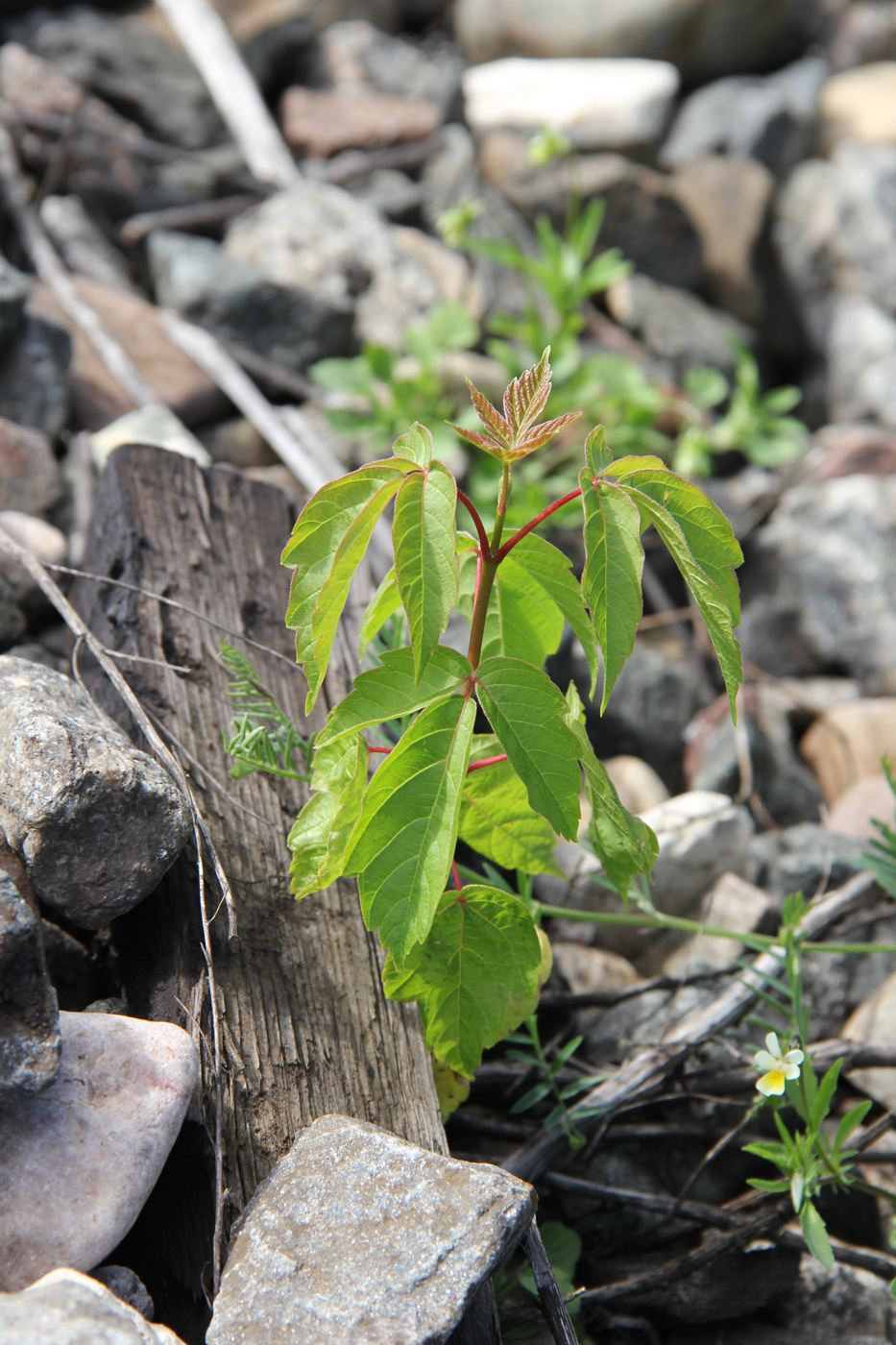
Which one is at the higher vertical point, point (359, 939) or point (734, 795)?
point (359, 939)

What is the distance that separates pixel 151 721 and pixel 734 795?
197 cm

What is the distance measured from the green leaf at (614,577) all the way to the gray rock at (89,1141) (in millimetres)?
803

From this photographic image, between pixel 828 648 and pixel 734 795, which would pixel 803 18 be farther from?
pixel 734 795

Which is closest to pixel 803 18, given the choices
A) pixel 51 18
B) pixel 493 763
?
pixel 51 18

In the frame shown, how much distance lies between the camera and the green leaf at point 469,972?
1371mm

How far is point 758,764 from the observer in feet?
10.3

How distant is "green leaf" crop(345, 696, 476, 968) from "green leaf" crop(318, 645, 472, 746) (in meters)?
0.06

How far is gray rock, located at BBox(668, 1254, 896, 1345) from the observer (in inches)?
71.3

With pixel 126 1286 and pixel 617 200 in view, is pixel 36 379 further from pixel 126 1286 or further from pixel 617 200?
pixel 617 200

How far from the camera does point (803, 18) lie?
19.3 feet

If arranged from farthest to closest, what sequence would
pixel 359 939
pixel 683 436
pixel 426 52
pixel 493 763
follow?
pixel 426 52, pixel 683 436, pixel 359 939, pixel 493 763

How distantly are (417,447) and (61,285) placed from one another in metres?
2.91

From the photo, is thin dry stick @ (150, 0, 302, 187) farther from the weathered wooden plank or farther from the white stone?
the weathered wooden plank

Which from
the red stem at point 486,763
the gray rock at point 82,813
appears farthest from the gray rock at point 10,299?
the red stem at point 486,763
